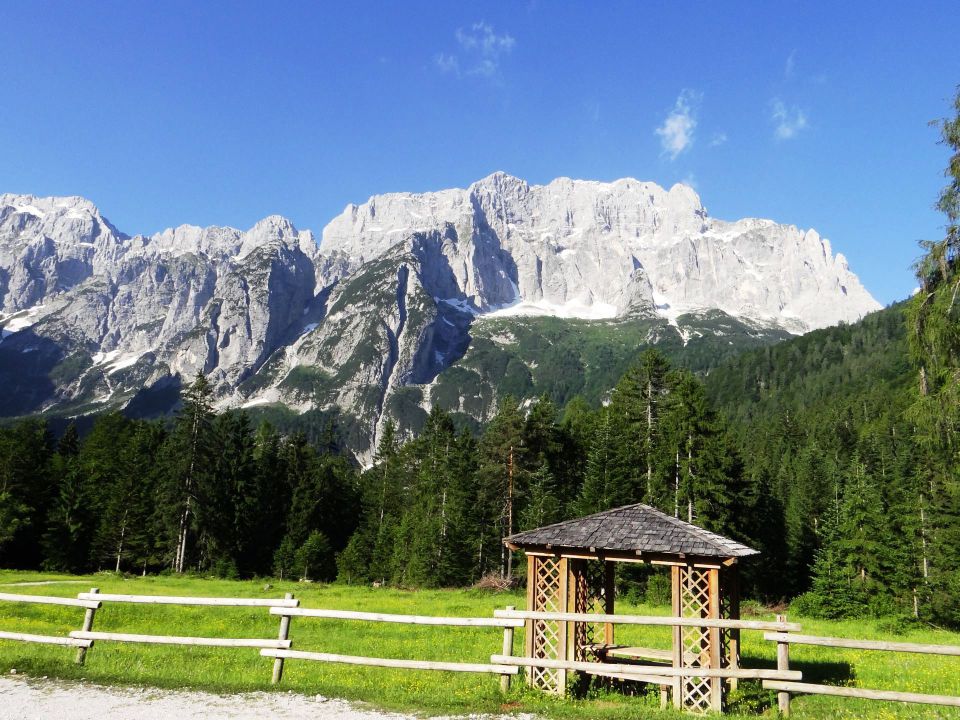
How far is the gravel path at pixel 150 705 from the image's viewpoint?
1077cm

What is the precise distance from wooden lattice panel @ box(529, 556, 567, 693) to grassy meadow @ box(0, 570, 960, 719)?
755 mm

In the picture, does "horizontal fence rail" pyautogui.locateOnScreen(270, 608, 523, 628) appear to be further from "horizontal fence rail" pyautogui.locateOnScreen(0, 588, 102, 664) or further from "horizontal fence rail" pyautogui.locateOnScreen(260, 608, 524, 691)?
"horizontal fence rail" pyautogui.locateOnScreen(0, 588, 102, 664)

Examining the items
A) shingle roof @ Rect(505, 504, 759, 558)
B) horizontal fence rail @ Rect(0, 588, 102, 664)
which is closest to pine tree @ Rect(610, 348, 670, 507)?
shingle roof @ Rect(505, 504, 759, 558)

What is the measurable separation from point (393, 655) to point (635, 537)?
10072mm

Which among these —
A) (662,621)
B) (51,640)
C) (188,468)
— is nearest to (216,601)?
(51,640)

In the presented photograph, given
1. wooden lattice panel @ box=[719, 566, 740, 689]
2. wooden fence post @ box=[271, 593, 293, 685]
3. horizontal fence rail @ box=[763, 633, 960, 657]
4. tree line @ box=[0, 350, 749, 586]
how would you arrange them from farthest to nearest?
tree line @ box=[0, 350, 749, 586] < wooden lattice panel @ box=[719, 566, 740, 689] < wooden fence post @ box=[271, 593, 293, 685] < horizontal fence rail @ box=[763, 633, 960, 657]

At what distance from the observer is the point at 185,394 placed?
2387 inches

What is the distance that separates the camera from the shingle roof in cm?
1531

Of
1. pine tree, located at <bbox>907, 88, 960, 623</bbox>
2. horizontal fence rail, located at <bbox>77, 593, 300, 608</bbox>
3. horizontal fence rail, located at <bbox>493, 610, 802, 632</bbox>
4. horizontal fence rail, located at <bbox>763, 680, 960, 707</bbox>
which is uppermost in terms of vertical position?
pine tree, located at <bbox>907, 88, 960, 623</bbox>

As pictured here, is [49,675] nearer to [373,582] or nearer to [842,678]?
[842,678]

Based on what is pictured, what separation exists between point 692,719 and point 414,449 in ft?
224

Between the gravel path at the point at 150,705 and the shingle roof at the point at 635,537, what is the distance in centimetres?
538

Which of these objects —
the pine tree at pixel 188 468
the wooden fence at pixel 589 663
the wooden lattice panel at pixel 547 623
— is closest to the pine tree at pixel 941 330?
the wooden fence at pixel 589 663

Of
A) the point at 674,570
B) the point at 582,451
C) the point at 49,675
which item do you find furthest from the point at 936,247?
the point at 582,451
